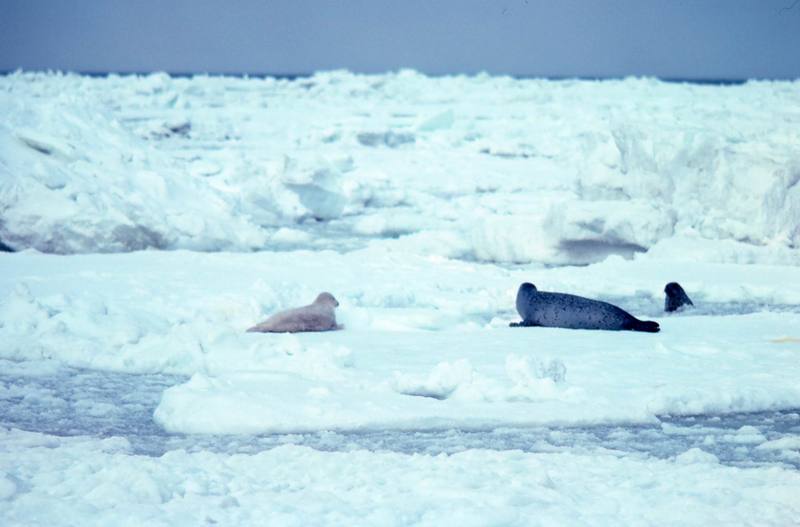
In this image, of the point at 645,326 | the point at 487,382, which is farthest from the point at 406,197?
the point at 487,382

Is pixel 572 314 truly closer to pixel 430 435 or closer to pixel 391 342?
pixel 391 342

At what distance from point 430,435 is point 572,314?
2.49 meters

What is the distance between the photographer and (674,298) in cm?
668

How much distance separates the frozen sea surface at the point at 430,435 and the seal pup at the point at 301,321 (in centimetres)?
138

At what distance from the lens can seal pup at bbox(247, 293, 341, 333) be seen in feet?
18.6

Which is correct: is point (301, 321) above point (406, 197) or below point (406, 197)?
below

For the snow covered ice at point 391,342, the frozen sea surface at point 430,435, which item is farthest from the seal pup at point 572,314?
the frozen sea surface at point 430,435

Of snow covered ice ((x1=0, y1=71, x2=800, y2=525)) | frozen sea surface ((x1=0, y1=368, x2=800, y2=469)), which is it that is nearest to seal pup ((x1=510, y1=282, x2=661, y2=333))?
snow covered ice ((x1=0, y1=71, x2=800, y2=525))

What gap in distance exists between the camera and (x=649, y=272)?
26.2 feet

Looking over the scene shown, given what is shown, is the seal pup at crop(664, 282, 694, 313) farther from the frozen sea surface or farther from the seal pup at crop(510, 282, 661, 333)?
the frozen sea surface

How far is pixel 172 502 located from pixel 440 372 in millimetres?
1674

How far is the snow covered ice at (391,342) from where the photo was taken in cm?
303

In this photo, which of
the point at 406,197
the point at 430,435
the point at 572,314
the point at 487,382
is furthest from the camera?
the point at 406,197

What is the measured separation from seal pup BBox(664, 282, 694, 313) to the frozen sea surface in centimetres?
253
